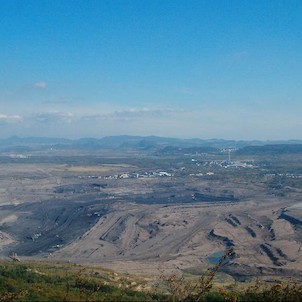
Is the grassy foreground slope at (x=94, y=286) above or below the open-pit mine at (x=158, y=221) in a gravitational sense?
above

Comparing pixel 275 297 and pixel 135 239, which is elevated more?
pixel 275 297

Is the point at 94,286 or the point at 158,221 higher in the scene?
the point at 94,286

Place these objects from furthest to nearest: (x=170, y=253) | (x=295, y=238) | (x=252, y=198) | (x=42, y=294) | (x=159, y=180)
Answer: (x=159, y=180) → (x=252, y=198) → (x=295, y=238) → (x=170, y=253) → (x=42, y=294)

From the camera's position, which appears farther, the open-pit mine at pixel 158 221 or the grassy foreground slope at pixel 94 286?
the open-pit mine at pixel 158 221

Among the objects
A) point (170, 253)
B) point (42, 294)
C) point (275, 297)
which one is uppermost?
point (275, 297)

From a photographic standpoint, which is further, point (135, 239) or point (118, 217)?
point (118, 217)

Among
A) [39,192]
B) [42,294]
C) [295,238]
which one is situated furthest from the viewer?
[39,192]

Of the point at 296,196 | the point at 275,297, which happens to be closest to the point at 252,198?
the point at 296,196

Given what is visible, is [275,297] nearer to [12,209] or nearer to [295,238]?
[295,238]

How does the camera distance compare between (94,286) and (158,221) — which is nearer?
(94,286)

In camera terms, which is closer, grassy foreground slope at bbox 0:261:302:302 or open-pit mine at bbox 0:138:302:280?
grassy foreground slope at bbox 0:261:302:302

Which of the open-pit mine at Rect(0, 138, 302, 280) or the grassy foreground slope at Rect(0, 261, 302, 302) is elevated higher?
the grassy foreground slope at Rect(0, 261, 302, 302)
